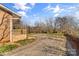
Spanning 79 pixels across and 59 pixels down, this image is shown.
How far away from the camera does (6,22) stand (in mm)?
1526

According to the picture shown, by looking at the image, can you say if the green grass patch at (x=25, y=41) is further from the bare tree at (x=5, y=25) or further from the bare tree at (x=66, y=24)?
the bare tree at (x=66, y=24)

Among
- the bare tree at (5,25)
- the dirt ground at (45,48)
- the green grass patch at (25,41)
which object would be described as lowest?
the dirt ground at (45,48)

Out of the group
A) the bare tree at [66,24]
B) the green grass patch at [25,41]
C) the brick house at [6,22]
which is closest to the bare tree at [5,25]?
the brick house at [6,22]

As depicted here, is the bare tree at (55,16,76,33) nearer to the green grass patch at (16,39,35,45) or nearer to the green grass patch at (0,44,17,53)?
the green grass patch at (16,39,35,45)

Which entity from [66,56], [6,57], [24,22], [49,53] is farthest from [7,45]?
[66,56]

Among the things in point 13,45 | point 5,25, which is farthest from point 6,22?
point 13,45

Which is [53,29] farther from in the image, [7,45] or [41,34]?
[7,45]

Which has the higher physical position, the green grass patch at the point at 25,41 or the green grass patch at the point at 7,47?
the green grass patch at the point at 25,41

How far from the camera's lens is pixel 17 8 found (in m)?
1.53

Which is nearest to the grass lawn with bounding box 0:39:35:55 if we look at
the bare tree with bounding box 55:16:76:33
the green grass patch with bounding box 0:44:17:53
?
the green grass patch with bounding box 0:44:17:53

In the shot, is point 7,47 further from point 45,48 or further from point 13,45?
point 45,48

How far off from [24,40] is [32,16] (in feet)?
0.66

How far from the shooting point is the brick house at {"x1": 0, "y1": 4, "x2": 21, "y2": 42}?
1522 mm

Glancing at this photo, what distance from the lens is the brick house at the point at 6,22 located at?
152 cm
